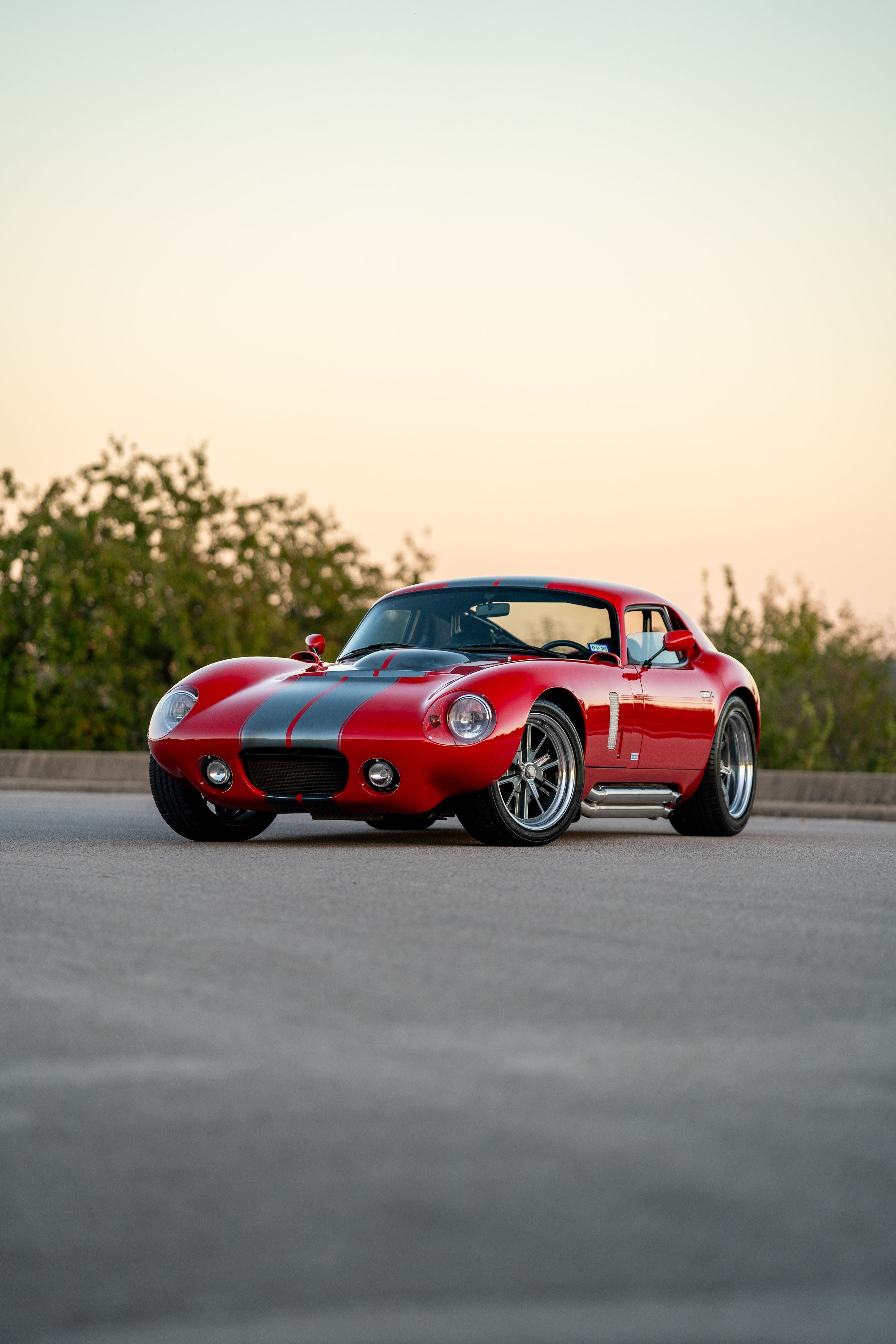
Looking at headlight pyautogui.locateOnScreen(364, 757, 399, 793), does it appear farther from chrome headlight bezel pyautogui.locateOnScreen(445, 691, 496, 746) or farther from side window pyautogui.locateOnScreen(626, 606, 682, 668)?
side window pyautogui.locateOnScreen(626, 606, 682, 668)

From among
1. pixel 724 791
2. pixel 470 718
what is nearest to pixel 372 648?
pixel 470 718

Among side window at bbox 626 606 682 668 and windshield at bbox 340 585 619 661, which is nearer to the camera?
windshield at bbox 340 585 619 661

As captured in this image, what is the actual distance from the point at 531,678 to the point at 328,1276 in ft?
20.8

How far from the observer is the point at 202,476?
3897 cm

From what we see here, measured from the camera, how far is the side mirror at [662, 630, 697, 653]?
997cm

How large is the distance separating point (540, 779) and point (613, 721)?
2.33 feet

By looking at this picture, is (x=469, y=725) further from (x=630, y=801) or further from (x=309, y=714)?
(x=630, y=801)

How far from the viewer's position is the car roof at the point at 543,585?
9984 millimetres

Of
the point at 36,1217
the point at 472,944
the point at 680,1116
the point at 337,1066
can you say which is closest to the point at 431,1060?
the point at 337,1066

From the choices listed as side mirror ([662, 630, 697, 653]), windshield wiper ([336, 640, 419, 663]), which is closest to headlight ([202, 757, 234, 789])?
windshield wiper ([336, 640, 419, 663])

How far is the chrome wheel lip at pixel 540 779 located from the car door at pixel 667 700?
33.6 inches

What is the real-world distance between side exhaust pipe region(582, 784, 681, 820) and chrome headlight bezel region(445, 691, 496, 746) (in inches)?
45.4

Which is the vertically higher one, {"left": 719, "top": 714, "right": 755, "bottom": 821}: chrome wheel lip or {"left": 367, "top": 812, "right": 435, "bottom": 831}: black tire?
{"left": 719, "top": 714, "right": 755, "bottom": 821}: chrome wheel lip

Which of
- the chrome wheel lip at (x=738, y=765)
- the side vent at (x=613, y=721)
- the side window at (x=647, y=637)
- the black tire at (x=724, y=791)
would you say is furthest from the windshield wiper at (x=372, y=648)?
the chrome wheel lip at (x=738, y=765)
